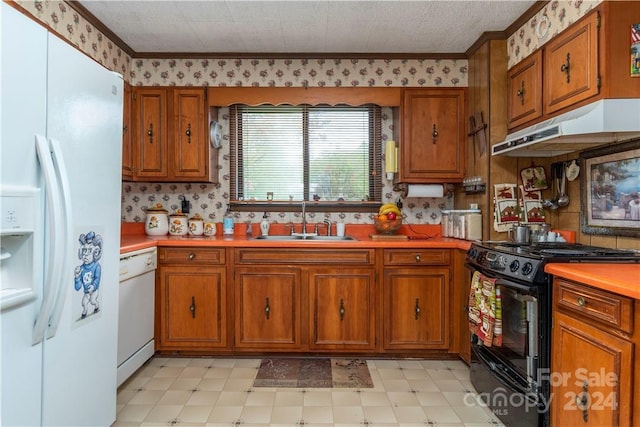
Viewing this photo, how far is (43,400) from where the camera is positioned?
1333 millimetres

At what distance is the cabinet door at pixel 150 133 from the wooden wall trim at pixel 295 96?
0.42 metres

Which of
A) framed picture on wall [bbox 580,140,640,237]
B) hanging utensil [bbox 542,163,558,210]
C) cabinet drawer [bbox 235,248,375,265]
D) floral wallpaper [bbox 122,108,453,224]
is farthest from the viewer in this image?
floral wallpaper [bbox 122,108,453,224]

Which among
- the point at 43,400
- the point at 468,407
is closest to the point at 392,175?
the point at 468,407

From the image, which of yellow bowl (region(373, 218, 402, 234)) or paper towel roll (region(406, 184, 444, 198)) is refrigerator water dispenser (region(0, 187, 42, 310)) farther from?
paper towel roll (region(406, 184, 444, 198))

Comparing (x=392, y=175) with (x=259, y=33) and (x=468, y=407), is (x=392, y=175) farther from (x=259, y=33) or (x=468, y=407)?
(x=468, y=407)

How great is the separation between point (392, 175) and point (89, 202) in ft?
7.60

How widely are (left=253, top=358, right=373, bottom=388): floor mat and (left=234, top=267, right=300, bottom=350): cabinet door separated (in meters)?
0.14

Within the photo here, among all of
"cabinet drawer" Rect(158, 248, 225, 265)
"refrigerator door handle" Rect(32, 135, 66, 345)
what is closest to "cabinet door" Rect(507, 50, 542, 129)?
"cabinet drawer" Rect(158, 248, 225, 265)

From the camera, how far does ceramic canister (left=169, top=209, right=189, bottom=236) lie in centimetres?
316

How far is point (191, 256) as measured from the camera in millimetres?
2770

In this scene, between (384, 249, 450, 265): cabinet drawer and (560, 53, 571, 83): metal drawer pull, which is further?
(384, 249, 450, 265): cabinet drawer

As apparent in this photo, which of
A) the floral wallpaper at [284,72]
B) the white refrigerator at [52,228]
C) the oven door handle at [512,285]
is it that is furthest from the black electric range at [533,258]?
the white refrigerator at [52,228]

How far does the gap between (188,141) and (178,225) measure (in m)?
0.71

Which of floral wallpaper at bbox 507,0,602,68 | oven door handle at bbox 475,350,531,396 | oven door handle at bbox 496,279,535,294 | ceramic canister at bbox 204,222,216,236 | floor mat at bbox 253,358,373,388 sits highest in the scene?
floral wallpaper at bbox 507,0,602,68
